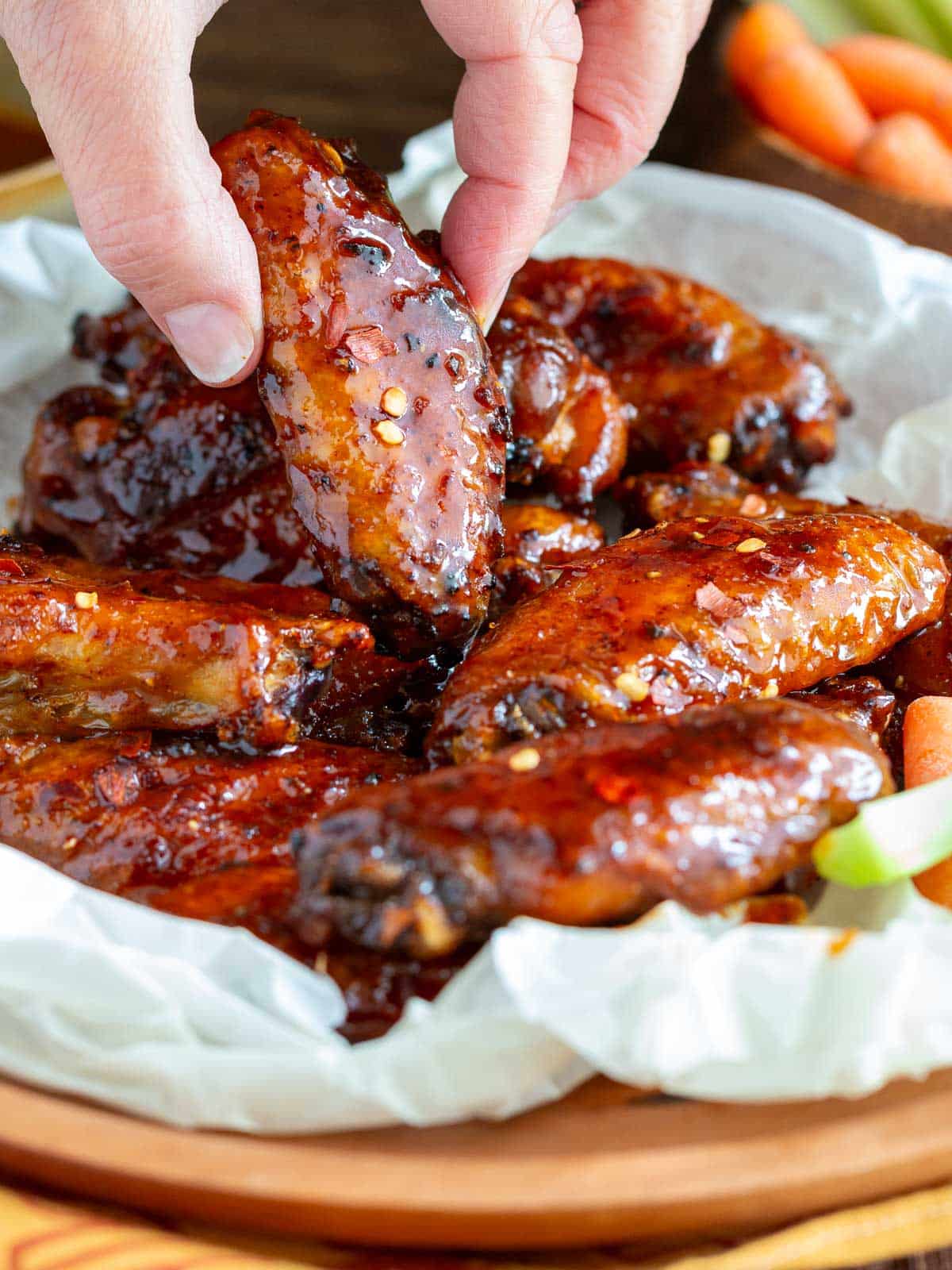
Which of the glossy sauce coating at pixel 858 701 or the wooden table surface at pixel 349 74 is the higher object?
the wooden table surface at pixel 349 74

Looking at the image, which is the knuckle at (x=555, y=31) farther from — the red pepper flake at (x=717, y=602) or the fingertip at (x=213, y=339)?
the red pepper flake at (x=717, y=602)

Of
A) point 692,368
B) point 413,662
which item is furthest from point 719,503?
point 413,662

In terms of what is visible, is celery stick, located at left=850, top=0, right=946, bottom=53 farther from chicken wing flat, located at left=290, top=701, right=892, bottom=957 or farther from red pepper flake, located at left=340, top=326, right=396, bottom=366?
chicken wing flat, located at left=290, top=701, right=892, bottom=957

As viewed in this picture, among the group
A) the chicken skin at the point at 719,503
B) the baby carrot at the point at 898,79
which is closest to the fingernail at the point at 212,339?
the chicken skin at the point at 719,503

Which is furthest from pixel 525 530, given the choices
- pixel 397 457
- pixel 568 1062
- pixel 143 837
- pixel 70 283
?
pixel 70 283

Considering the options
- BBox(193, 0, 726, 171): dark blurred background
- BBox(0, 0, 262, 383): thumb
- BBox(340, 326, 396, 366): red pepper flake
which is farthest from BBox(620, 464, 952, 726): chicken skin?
BBox(193, 0, 726, 171): dark blurred background

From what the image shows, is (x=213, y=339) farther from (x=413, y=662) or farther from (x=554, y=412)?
(x=554, y=412)
